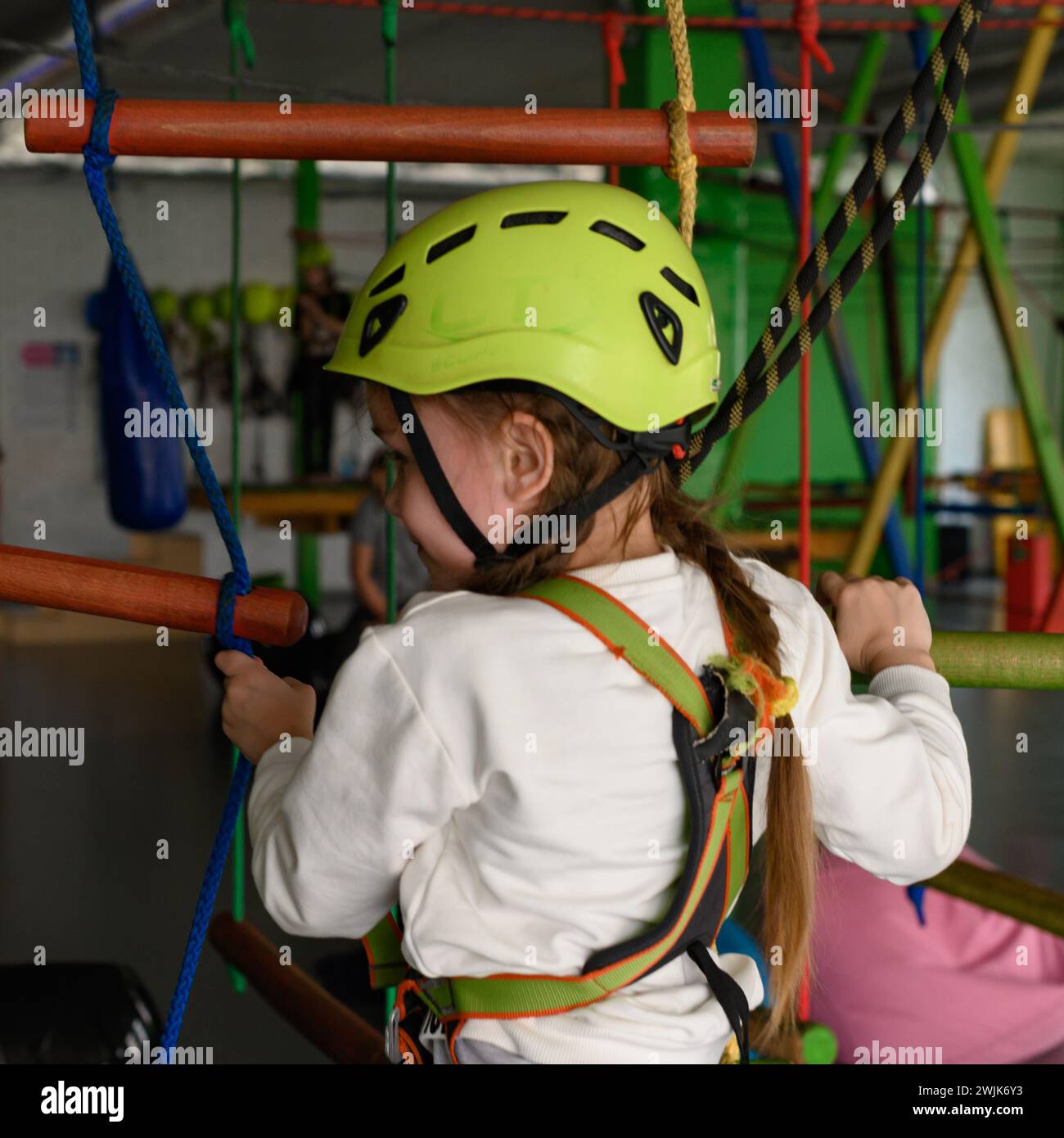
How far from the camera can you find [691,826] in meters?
0.84

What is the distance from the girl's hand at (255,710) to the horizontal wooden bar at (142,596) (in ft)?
0.12

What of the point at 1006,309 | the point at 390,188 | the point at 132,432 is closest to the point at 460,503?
Answer: the point at 390,188

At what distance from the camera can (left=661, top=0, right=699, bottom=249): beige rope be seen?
3.06ft

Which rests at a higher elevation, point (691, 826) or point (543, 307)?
point (543, 307)

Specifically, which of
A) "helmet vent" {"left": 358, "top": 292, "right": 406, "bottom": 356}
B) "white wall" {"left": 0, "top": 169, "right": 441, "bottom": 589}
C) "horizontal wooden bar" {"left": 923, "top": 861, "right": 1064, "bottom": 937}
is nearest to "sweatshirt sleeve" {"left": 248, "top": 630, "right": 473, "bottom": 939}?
"helmet vent" {"left": 358, "top": 292, "right": 406, "bottom": 356}

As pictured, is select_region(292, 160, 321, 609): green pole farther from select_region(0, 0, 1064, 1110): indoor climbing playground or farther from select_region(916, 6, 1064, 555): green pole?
select_region(0, 0, 1064, 1110): indoor climbing playground

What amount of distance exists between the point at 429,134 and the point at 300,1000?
130cm

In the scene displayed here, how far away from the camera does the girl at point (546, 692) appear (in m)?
0.79

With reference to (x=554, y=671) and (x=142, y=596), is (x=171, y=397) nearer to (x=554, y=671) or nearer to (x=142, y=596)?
(x=142, y=596)

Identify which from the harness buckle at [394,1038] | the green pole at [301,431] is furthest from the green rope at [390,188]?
the green pole at [301,431]

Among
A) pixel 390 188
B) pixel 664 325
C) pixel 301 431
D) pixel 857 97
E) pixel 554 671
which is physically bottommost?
pixel 554 671

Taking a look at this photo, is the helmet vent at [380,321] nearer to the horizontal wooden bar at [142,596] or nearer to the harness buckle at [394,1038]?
the horizontal wooden bar at [142,596]

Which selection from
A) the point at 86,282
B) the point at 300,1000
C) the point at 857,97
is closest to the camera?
the point at 300,1000
